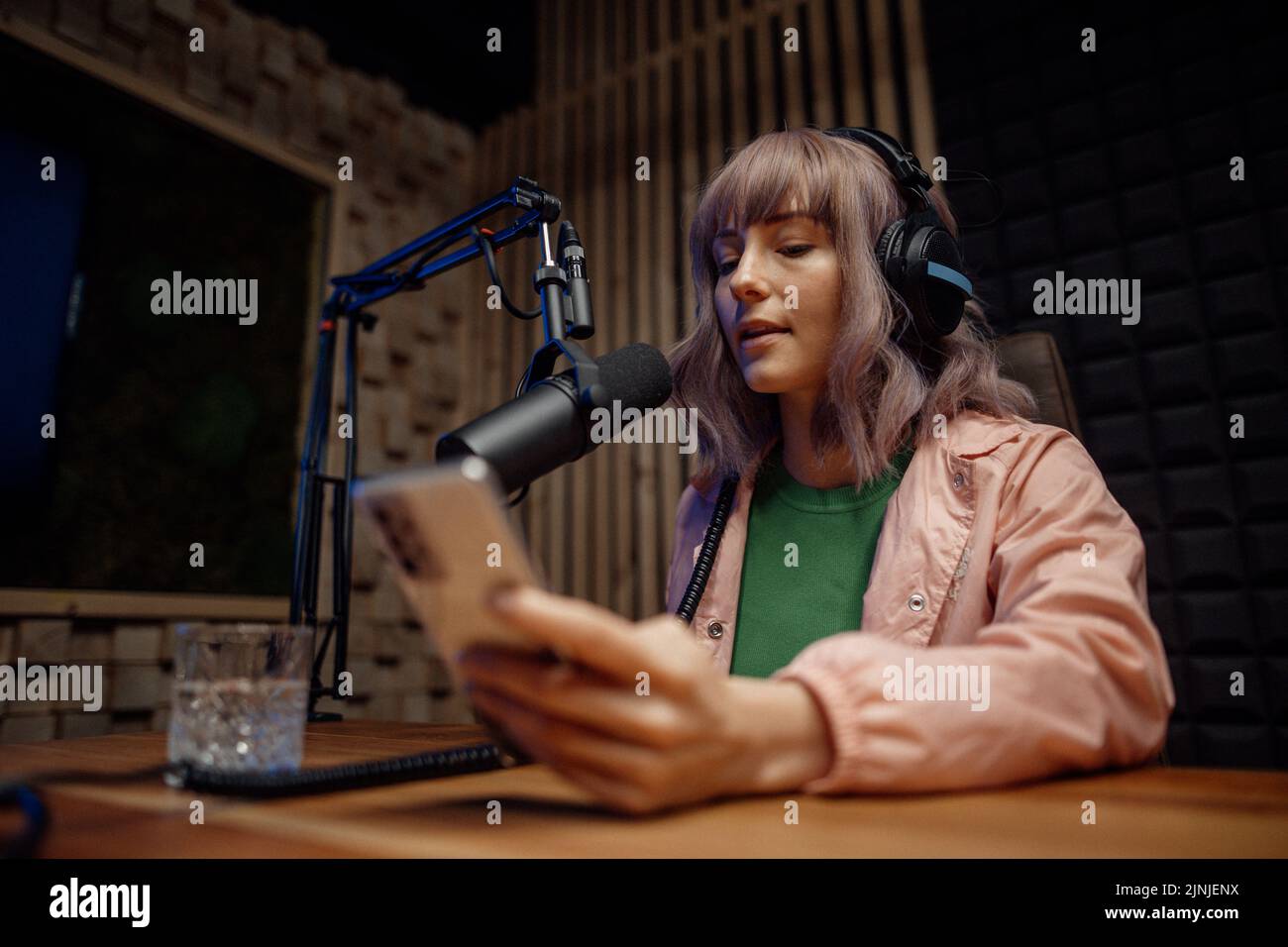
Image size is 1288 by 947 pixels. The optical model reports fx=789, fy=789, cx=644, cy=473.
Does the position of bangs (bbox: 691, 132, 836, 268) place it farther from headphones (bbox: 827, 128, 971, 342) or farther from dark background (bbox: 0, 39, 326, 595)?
dark background (bbox: 0, 39, 326, 595)

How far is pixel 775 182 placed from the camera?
1217 mm

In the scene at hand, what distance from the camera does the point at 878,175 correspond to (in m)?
1.28

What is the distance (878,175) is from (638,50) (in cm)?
200

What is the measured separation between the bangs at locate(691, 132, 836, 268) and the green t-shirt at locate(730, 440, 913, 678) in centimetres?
42

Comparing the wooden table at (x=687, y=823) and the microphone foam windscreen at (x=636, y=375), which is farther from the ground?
the microphone foam windscreen at (x=636, y=375)

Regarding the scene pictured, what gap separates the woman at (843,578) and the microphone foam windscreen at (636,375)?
314mm

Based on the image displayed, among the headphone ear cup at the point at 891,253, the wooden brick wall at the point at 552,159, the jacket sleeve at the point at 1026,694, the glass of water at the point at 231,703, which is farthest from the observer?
the wooden brick wall at the point at 552,159

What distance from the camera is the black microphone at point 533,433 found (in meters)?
0.70
